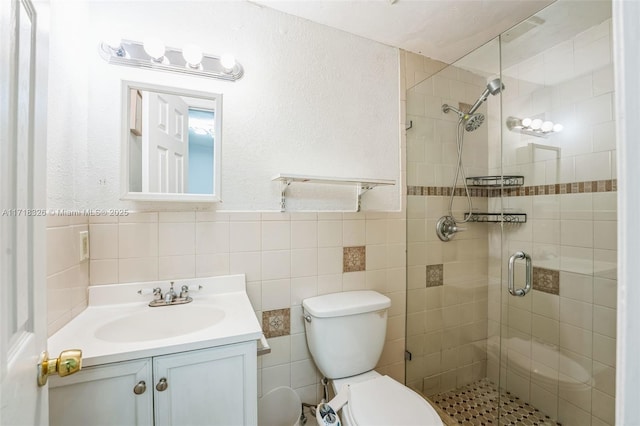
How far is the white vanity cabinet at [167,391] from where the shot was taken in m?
0.71

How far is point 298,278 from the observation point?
1.36 metres

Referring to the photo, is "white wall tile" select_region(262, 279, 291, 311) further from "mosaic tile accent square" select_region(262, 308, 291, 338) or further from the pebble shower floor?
the pebble shower floor

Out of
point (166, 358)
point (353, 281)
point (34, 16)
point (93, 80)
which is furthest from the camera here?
point (353, 281)

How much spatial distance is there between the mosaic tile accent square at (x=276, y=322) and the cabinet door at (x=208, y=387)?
1.43 ft

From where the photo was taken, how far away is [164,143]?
113 cm

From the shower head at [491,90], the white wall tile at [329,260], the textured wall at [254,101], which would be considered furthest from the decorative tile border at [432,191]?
the white wall tile at [329,260]

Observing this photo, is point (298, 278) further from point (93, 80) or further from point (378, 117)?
point (93, 80)

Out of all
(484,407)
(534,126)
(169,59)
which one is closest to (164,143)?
(169,59)

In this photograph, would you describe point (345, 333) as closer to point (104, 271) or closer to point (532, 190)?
point (104, 271)

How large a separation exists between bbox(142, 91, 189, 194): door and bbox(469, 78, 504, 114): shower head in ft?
5.04

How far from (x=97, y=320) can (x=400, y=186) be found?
5.18 feet

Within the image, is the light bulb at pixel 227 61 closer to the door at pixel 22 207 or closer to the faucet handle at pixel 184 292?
the door at pixel 22 207

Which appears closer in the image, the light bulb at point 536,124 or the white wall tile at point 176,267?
the white wall tile at point 176,267

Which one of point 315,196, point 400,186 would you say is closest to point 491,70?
point 400,186
